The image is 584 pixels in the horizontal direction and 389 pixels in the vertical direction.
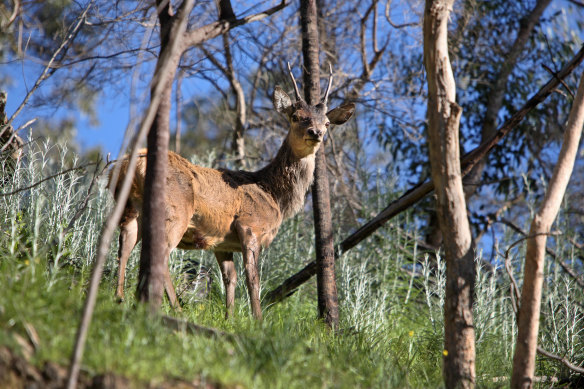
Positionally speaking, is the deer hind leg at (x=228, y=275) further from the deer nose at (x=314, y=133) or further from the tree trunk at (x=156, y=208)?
the tree trunk at (x=156, y=208)

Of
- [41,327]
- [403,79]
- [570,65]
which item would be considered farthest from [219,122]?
[41,327]

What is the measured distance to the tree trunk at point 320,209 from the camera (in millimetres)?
6273

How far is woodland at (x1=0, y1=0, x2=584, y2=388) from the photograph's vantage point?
349 cm

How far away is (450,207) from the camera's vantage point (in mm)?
4203

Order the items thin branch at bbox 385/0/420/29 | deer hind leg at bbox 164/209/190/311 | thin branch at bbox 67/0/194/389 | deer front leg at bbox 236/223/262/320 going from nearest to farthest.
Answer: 1. thin branch at bbox 67/0/194/389
2. deer hind leg at bbox 164/209/190/311
3. deer front leg at bbox 236/223/262/320
4. thin branch at bbox 385/0/420/29

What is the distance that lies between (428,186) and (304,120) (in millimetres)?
1540

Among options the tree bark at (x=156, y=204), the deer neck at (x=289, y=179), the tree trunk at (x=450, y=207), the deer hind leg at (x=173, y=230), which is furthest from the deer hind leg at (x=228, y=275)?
the tree trunk at (x=450, y=207)

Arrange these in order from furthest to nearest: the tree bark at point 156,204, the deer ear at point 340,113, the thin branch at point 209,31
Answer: the deer ear at point 340,113 → the thin branch at point 209,31 → the tree bark at point 156,204

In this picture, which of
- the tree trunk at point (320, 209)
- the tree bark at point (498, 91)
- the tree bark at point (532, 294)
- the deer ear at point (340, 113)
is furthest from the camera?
the tree bark at point (498, 91)

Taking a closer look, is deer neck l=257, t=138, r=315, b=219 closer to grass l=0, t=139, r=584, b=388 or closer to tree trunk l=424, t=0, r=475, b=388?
grass l=0, t=139, r=584, b=388

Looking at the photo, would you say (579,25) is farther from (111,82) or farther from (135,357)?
(135,357)

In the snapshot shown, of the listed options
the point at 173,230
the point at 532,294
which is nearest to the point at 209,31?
the point at 173,230

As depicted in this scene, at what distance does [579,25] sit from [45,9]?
31.3 feet

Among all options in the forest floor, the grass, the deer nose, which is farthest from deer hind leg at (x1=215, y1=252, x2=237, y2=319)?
the forest floor
